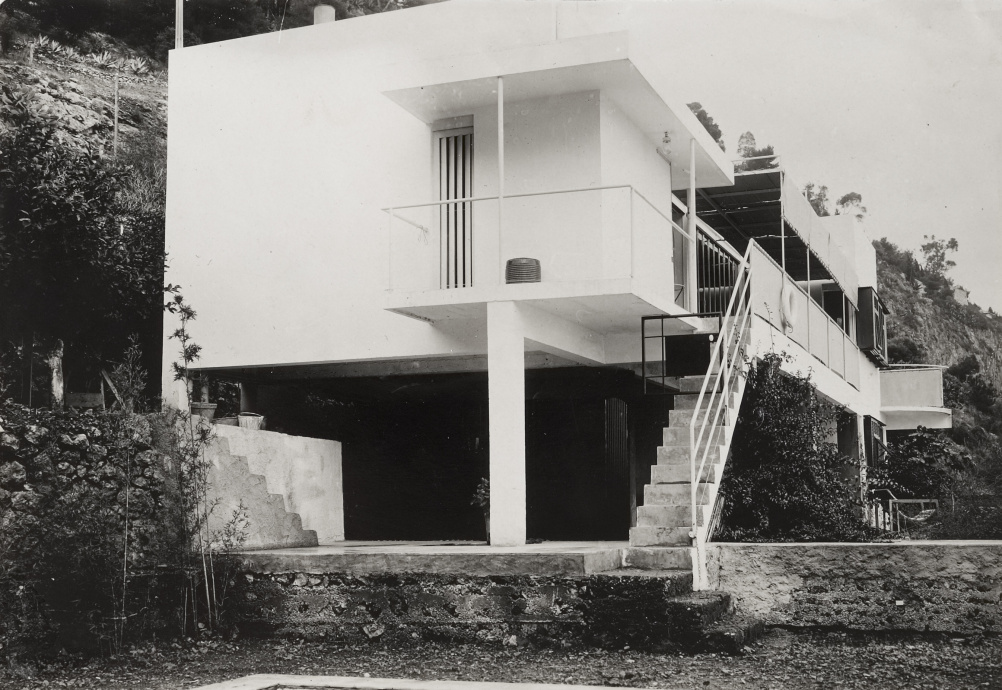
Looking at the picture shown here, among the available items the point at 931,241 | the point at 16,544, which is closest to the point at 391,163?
the point at 16,544

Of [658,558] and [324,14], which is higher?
[324,14]

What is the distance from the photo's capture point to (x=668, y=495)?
10914 mm

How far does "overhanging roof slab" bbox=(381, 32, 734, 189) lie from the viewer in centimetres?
1133

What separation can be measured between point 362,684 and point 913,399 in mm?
19259

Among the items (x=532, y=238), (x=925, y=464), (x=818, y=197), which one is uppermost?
(x=818, y=197)

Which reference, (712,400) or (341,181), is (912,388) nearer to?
(712,400)

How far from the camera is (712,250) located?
16828 mm

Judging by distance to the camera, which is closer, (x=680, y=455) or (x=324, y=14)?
(x=680, y=455)

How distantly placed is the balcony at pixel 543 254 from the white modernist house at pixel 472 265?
32 mm

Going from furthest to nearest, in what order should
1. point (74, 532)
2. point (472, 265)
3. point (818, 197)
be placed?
point (818, 197)
point (472, 265)
point (74, 532)

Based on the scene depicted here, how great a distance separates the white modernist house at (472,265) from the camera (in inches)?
457

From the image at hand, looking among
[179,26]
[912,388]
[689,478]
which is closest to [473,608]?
[689,478]

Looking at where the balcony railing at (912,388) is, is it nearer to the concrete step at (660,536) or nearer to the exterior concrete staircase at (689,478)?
the exterior concrete staircase at (689,478)

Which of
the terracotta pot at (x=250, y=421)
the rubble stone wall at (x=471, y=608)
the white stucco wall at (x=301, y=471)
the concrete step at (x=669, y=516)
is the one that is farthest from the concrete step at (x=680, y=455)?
the terracotta pot at (x=250, y=421)
